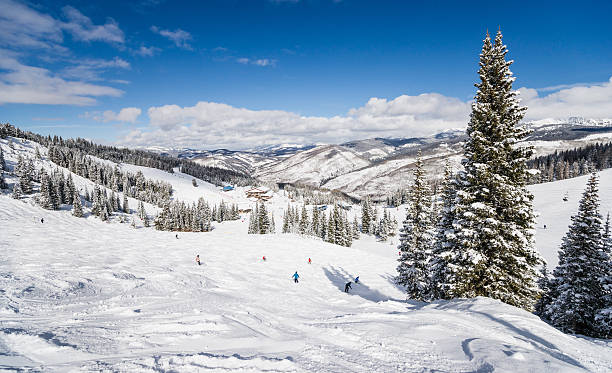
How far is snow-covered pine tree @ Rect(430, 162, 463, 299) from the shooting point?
551 inches

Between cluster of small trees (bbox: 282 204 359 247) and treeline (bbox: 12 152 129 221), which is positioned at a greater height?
treeline (bbox: 12 152 129 221)

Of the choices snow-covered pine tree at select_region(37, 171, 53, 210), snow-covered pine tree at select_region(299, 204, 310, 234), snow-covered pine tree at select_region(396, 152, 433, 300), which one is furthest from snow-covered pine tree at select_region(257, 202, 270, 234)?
snow-covered pine tree at select_region(396, 152, 433, 300)

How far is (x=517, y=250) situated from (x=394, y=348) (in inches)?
455

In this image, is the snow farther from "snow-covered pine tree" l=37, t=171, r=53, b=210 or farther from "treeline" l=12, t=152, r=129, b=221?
"snow-covered pine tree" l=37, t=171, r=53, b=210

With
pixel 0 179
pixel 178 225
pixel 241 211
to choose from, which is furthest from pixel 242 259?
pixel 241 211

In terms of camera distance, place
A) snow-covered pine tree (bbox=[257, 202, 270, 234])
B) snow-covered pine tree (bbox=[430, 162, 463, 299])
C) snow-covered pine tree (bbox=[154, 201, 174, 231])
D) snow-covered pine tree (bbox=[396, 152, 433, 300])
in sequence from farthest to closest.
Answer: snow-covered pine tree (bbox=[257, 202, 270, 234]), snow-covered pine tree (bbox=[154, 201, 174, 231]), snow-covered pine tree (bbox=[396, 152, 433, 300]), snow-covered pine tree (bbox=[430, 162, 463, 299])

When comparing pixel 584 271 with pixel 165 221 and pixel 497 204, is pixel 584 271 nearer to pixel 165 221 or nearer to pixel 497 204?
pixel 497 204

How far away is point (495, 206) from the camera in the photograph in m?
14.0

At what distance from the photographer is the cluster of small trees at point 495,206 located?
44.1ft

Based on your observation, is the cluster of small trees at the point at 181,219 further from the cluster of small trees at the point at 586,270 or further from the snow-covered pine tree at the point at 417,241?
the cluster of small trees at the point at 586,270

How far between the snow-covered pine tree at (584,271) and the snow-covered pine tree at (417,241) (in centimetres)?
981

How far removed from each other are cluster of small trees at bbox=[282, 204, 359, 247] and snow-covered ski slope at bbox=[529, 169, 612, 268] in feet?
136

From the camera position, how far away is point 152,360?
462 cm

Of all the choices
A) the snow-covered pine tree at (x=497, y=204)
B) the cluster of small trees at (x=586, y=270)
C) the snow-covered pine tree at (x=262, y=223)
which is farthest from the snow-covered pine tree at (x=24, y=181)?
the cluster of small trees at (x=586, y=270)
